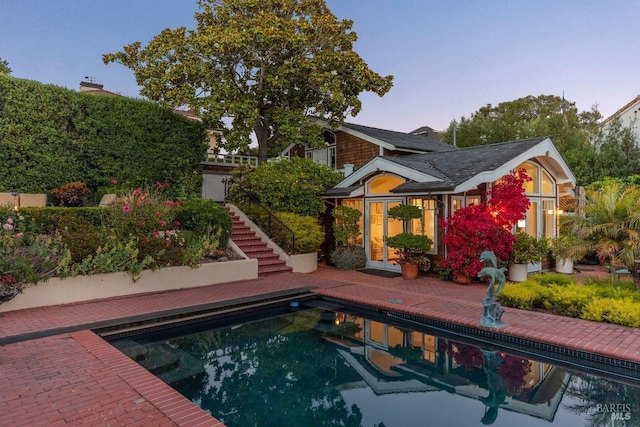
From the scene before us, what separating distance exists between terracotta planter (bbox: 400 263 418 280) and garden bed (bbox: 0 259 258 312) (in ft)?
14.6

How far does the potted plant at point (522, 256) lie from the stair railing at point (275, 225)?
6.73m

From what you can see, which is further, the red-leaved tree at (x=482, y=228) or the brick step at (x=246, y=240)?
the brick step at (x=246, y=240)

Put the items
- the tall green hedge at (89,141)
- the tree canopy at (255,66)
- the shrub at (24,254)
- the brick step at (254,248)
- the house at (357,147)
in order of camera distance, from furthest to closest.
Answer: the house at (357,147) → the tree canopy at (255,66) → the brick step at (254,248) → the tall green hedge at (89,141) → the shrub at (24,254)

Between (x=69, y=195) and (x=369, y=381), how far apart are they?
1126 cm

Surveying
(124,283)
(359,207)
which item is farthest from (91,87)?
(359,207)

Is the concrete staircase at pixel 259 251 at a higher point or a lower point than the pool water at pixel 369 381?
higher

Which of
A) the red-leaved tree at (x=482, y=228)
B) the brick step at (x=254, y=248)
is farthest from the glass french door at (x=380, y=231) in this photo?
Result: the brick step at (x=254, y=248)

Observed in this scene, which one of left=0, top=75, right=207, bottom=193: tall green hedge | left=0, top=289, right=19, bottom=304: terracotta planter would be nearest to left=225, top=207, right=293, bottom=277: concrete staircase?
left=0, top=75, right=207, bottom=193: tall green hedge

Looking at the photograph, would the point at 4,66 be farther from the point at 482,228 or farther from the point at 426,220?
the point at 482,228

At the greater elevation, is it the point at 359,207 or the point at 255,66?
the point at 255,66

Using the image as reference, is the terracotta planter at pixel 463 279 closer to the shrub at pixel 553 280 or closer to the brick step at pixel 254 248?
the shrub at pixel 553 280

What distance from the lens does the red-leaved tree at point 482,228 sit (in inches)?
387

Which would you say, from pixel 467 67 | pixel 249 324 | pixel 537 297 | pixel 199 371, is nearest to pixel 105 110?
pixel 249 324

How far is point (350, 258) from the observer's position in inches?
503
